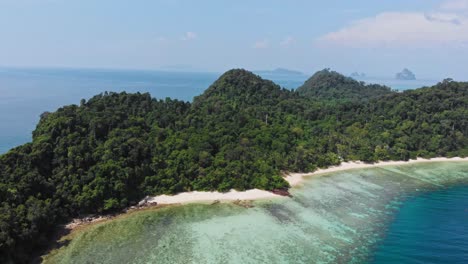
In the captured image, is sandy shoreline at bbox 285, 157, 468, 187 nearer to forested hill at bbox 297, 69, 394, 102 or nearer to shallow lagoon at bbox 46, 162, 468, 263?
shallow lagoon at bbox 46, 162, 468, 263

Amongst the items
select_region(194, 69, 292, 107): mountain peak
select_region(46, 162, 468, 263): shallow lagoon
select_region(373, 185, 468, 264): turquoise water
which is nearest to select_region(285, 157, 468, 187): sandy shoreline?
select_region(46, 162, 468, 263): shallow lagoon

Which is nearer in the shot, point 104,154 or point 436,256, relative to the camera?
point 436,256

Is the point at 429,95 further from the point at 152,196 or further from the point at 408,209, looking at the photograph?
the point at 152,196

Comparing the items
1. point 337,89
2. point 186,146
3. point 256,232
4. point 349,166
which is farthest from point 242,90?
point 256,232

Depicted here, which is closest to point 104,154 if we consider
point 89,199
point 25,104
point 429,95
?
point 89,199

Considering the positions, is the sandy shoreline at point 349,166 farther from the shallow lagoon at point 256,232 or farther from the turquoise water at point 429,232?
the turquoise water at point 429,232
